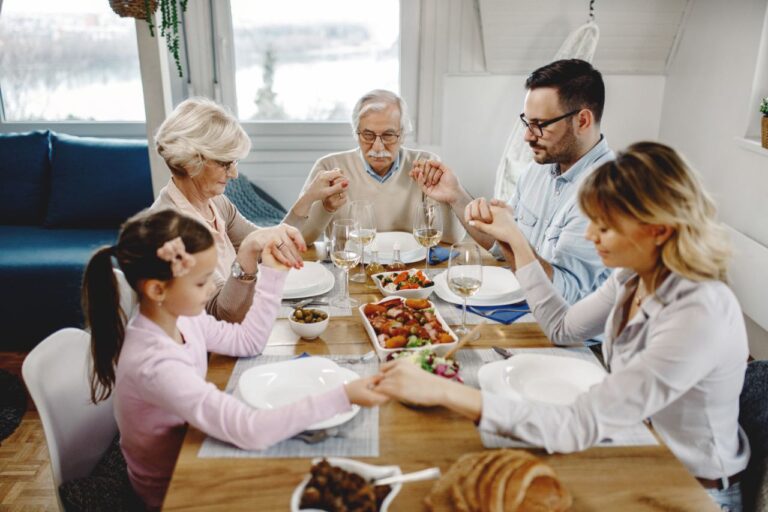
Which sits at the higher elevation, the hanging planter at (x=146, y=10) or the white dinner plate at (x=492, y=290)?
the hanging planter at (x=146, y=10)

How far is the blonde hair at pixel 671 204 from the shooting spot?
1.17m

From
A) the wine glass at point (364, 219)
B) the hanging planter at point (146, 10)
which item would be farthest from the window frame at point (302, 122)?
the wine glass at point (364, 219)

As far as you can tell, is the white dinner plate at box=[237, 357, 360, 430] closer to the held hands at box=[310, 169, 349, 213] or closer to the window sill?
the held hands at box=[310, 169, 349, 213]

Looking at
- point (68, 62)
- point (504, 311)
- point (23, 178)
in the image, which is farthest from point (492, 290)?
point (68, 62)

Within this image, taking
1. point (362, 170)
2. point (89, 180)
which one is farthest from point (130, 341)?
point (89, 180)

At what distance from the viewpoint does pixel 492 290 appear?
1903mm

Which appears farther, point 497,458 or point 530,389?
point 530,389

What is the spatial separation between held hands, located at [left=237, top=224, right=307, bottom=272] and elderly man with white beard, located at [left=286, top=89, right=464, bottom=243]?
69 centimetres

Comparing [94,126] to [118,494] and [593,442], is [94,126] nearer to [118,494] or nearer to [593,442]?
[118,494]

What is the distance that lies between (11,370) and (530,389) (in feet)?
8.77

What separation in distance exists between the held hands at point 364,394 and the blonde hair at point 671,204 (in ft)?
1.80

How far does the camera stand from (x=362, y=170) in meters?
2.66

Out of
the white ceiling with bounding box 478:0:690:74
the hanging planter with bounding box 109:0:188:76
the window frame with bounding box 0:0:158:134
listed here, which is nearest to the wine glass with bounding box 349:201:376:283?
the hanging planter with bounding box 109:0:188:76

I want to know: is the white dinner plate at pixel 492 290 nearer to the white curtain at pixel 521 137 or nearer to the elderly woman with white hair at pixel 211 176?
the elderly woman with white hair at pixel 211 176
